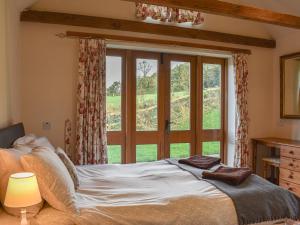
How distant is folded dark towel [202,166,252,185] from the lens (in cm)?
222

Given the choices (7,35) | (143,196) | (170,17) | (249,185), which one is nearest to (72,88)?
(7,35)

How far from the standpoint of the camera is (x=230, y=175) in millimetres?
2262

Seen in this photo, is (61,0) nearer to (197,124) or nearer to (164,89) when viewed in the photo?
(164,89)

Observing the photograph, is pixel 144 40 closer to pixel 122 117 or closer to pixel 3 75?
pixel 122 117

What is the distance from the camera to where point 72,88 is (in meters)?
3.49

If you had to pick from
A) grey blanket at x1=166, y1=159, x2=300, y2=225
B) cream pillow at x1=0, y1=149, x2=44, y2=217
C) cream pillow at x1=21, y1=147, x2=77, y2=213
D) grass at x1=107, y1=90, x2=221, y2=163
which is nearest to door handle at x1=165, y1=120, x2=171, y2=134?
grass at x1=107, y1=90, x2=221, y2=163

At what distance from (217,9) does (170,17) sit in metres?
1.54

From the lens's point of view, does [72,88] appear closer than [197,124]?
Yes

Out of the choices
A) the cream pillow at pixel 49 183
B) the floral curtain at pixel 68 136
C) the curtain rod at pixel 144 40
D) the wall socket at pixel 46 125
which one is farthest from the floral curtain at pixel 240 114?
the cream pillow at pixel 49 183

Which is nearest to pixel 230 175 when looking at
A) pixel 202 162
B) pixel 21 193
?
pixel 202 162

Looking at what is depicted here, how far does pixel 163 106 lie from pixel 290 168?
2.06m

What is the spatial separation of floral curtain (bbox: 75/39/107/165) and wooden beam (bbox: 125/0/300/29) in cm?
147

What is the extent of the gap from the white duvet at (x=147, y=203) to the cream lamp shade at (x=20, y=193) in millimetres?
271

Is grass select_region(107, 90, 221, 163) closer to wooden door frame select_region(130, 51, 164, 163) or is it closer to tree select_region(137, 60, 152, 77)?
wooden door frame select_region(130, 51, 164, 163)
